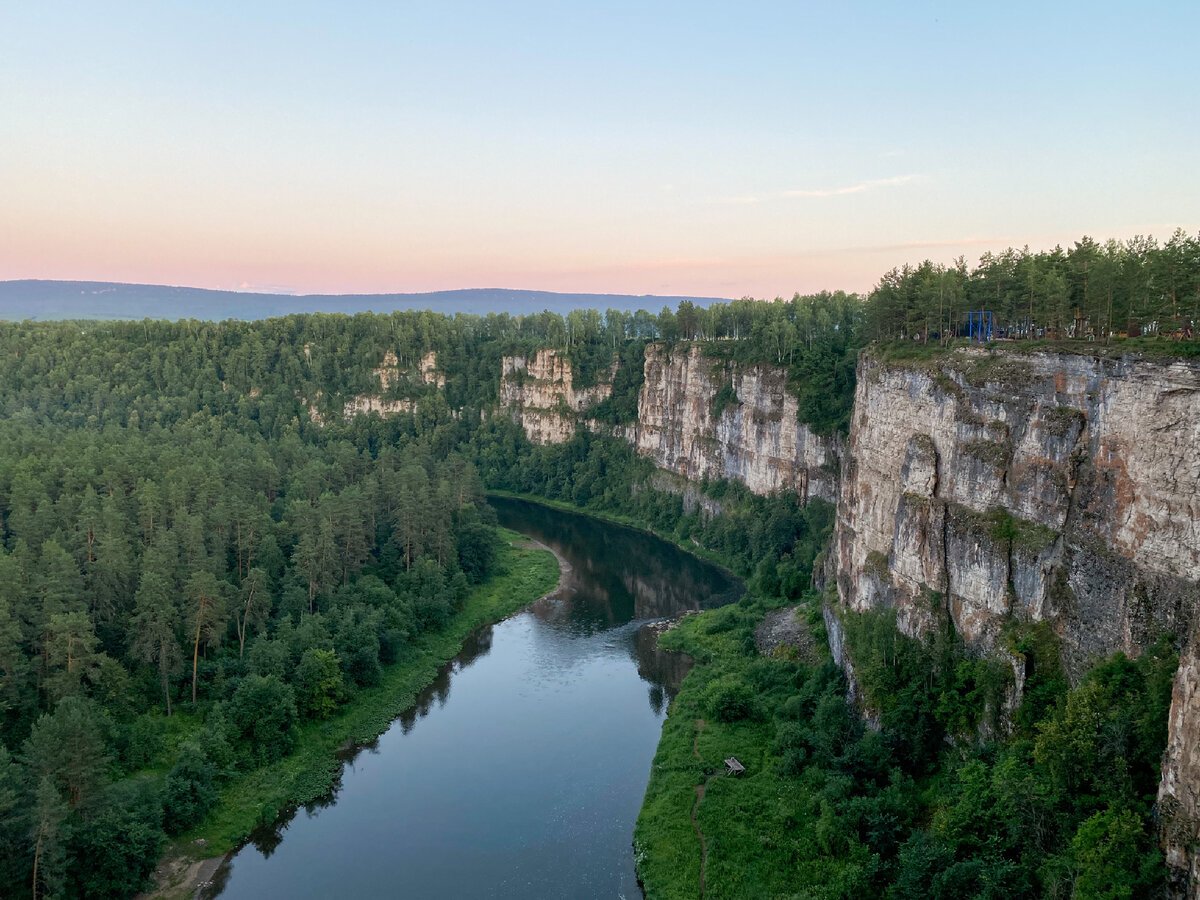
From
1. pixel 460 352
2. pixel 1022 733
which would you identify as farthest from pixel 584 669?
pixel 460 352

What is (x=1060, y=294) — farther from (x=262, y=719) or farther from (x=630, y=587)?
(x=262, y=719)

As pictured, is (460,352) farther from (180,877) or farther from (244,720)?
(180,877)

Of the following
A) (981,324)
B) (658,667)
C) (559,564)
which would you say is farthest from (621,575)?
(981,324)

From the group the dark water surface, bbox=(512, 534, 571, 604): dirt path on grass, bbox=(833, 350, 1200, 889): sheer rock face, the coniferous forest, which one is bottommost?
the dark water surface

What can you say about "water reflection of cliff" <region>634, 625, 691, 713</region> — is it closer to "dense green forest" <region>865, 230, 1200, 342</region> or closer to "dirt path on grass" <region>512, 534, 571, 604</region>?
"dirt path on grass" <region>512, 534, 571, 604</region>

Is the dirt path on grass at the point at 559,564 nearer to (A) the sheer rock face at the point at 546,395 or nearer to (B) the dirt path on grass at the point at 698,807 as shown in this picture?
(B) the dirt path on grass at the point at 698,807

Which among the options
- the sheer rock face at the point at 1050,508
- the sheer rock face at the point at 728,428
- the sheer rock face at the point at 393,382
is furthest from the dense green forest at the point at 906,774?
the sheer rock face at the point at 393,382

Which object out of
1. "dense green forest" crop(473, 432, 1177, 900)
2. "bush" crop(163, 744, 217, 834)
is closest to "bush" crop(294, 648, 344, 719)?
"bush" crop(163, 744, 217, 834)
